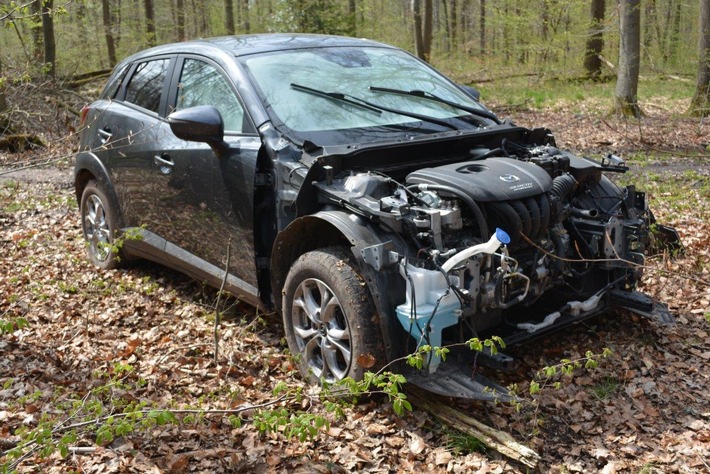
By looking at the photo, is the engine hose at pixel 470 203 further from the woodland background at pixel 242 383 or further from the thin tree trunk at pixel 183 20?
the thin tree trunk at pixel 183 20

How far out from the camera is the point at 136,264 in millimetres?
6594

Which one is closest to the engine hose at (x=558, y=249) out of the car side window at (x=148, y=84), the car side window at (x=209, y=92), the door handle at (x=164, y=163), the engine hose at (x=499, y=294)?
the engine hose at (x=499, y=294)

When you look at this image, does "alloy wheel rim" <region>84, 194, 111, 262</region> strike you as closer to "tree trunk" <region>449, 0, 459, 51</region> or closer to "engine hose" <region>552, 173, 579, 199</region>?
"engine hose" <region>552, 173, 579, 199</region>

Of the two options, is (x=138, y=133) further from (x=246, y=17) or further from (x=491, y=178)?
(x=246, y=17)

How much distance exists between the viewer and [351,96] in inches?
189

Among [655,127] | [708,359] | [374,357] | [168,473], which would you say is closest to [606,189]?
[708,359]

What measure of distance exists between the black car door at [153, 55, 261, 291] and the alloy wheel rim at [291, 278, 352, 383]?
56cm

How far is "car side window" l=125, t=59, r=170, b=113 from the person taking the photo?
5.62m

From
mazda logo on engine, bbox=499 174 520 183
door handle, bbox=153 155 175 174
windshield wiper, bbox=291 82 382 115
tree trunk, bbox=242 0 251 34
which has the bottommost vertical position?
door handle, bbox=153 155 175 174

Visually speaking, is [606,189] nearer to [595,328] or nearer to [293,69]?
[595,328]

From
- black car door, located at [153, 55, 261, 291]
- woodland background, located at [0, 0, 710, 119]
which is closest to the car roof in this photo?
black car door, located at [153, 55, 261, 291]

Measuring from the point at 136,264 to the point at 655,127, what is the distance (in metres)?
10.4

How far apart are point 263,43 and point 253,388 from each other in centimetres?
255

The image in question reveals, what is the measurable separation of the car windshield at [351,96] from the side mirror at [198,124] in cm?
36
